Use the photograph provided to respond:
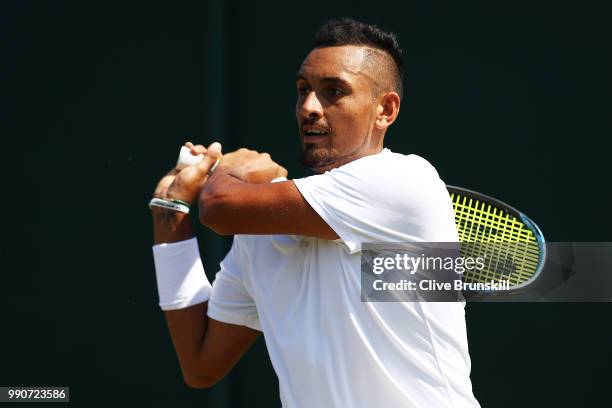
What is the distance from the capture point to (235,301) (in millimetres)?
2746

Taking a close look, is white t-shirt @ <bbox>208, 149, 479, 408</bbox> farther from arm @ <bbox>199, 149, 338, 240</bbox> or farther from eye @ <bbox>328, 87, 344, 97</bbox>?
eye @ <bbox>328, 87, 344, 97</bbox>

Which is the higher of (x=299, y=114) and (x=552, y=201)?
(x=299, y=114)

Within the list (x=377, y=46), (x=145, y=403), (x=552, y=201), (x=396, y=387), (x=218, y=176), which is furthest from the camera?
(x=145, y=403)

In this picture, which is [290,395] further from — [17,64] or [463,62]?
[17,64]

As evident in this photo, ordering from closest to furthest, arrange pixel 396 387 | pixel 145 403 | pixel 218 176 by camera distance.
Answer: pixel 396 387
pixel 218 176
pixel 145 403

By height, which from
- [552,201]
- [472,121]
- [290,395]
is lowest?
[290,395]

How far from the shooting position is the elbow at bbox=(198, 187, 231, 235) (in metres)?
2.45

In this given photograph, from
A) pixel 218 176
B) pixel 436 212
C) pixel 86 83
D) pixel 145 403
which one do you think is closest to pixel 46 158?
pixel 86 83

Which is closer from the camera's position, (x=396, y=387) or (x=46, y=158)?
(x=396, y=387)

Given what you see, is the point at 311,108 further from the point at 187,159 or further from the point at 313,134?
the point at 187,159

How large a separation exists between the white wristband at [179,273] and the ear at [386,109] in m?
0.54

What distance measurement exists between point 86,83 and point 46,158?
323mm

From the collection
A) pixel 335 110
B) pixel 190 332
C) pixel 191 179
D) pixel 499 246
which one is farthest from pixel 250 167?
pixel 499 246

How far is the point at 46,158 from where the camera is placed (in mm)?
4227
